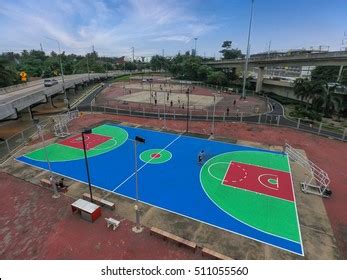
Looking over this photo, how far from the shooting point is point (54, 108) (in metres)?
52.0

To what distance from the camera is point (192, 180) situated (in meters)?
20.5

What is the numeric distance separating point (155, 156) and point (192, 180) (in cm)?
630

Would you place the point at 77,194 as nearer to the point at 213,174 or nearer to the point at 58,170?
the point at 58,170

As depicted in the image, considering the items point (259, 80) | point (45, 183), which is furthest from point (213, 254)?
point (259, 80)

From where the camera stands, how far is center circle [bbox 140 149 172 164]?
79.4ft

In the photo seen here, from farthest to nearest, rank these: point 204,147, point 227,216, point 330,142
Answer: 1. point 330,142
2. point 204,147
3. point 227,216

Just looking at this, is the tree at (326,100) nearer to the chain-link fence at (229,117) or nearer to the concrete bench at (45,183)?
the chain-link fence at (229,117)

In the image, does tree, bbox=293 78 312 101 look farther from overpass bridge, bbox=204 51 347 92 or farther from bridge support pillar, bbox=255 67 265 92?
bridge support pillar, bbox=255 67 265 92

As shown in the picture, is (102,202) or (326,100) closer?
(102,202)

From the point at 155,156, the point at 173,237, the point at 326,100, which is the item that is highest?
the point at 326,100

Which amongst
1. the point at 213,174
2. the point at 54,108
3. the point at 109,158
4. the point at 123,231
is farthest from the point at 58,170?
the point at 54,108

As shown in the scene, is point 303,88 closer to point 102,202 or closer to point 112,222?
point 102,202

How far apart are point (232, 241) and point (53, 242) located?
35.7 ft

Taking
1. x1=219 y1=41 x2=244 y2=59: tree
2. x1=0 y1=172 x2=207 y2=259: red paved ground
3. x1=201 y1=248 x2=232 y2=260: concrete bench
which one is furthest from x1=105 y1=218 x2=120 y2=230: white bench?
x1=219 y1=41 x2=244 y2=59: tree
